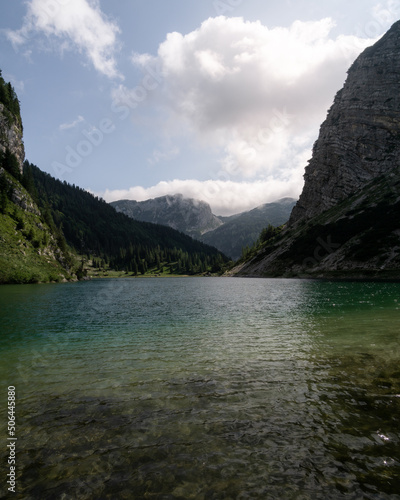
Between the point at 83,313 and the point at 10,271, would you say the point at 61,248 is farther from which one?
the point at 83,313

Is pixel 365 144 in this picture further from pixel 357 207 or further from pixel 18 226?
pixel 18 226

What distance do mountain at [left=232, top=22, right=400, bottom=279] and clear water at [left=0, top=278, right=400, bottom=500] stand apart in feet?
330

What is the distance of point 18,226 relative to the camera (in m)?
128

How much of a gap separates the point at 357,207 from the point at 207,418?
172 m

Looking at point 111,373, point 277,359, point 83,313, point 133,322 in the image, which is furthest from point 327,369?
point 83,313

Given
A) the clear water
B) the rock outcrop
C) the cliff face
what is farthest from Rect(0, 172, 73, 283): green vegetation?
the cliff face

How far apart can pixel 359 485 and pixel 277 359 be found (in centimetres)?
1075

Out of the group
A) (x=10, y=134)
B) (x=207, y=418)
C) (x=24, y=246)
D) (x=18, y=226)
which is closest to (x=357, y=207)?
(x=207, y=418)

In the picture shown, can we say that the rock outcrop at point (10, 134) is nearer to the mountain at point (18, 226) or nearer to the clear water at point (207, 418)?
the mountain at point (18, 226)

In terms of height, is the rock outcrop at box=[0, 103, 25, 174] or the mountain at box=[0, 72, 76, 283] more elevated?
the rock outcrop at box=[0, 103, 25, 174]

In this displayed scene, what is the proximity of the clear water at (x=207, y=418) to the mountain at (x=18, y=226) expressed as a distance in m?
110

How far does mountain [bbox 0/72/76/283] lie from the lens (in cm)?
11269

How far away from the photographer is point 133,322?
3222 centimetres

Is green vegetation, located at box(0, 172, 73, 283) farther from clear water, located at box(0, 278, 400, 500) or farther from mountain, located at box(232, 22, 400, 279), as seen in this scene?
mountain, located at box(232, 22, 400, 279)
